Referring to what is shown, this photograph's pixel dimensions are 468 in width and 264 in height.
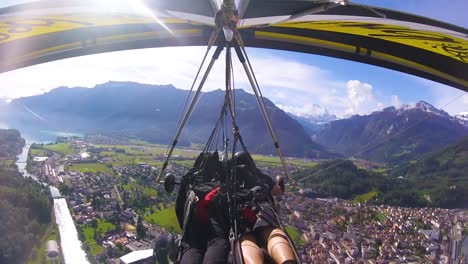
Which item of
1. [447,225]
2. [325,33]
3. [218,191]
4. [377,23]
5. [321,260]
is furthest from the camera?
[447,225]

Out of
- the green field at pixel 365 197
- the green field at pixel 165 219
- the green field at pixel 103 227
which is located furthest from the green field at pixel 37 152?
the green field at pixel 365 197

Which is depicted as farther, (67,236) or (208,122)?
(208,122)

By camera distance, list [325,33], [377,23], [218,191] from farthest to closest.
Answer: [325,33], [377,23], [218,191]

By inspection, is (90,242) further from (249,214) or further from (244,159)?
(249,214)

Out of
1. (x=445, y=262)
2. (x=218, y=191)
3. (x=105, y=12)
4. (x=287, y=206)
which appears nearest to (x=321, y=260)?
(x=445, y=262)

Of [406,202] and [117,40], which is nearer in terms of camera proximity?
[117,40]

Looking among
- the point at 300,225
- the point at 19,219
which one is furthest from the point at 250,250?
the point at 19,219

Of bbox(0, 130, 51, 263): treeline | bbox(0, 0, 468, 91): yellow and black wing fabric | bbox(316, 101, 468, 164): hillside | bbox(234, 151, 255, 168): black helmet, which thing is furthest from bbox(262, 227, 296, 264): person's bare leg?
bbox(316, 101, 468, 164): hillside

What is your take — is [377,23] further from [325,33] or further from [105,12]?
[105,12]
